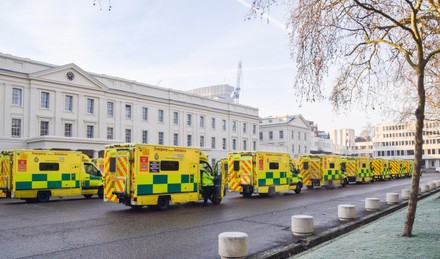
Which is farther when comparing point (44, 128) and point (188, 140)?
point (188, 140)

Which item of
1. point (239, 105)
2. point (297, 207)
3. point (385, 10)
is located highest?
point (239, 105)

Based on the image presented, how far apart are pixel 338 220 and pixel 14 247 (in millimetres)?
9539

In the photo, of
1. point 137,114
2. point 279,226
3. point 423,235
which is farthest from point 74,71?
point 423,235

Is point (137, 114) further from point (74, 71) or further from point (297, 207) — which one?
point (297, 207)

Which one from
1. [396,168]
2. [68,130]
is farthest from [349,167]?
[68,130]

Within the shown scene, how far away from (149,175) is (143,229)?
182 inches

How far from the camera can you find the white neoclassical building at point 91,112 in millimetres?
40406

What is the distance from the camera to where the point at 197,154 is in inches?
723

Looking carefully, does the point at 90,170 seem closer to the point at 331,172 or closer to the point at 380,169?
the point at 331,172

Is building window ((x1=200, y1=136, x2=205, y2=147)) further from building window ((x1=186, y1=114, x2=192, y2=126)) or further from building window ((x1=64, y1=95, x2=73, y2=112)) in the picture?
building window ((x1=64, y1=95, x2=73, y2=112))

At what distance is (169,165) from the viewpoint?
55.7ft

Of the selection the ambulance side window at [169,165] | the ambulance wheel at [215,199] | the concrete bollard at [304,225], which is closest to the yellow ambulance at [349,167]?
the ambulance wheel at [215,199]

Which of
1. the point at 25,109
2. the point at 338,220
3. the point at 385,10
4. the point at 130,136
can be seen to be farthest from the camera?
the point at 130,136

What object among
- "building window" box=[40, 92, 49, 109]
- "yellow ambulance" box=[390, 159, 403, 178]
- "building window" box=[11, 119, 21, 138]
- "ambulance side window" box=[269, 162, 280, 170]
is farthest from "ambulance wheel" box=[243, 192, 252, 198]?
"yellow ambulance" box=[390, 159, 403, 178]
